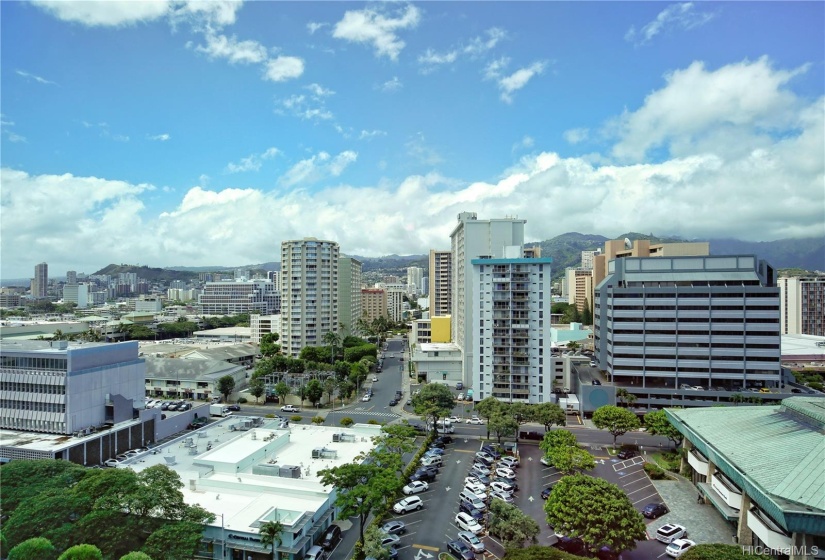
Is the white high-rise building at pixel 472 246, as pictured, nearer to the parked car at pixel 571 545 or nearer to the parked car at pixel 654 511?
the parked car at pixel 654 511

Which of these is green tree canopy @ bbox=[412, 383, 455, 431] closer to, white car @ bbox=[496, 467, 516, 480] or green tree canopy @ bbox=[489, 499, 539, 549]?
white car @ bbox=[496, 467, 516, 480]

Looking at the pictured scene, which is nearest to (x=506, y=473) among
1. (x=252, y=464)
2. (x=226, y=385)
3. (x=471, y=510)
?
(x=471, y=510)

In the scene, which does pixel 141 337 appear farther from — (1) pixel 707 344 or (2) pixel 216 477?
(1) pixel 707 344

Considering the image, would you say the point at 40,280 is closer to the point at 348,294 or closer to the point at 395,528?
the point at 348,294

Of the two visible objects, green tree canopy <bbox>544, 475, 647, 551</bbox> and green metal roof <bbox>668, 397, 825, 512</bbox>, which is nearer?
green metal roof <bbox>668, 397, 825, 512</bbox>

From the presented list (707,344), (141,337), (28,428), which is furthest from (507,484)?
(141,337)

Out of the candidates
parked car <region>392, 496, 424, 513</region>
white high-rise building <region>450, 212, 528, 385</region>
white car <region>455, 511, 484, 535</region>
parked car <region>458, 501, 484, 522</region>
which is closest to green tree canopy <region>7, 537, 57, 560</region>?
parked car <region>392, 496, 424, 513</region>

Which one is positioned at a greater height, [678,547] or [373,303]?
[373,303]
